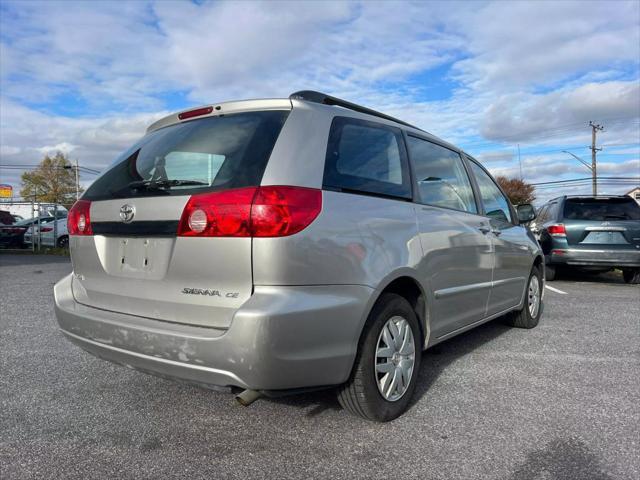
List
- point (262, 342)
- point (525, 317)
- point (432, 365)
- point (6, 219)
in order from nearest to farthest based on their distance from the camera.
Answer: point (262, 342) → point (432, 365) → point (525, 317) → point (6, 219)

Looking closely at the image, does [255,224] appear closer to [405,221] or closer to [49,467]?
Answer: [405,221]

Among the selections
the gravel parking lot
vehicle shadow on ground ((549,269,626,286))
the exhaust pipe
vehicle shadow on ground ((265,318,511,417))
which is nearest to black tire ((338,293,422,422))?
the gravel parking lot

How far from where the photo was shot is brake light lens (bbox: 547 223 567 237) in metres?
8.91

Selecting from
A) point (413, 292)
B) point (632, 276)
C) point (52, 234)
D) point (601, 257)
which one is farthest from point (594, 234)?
point (52, 234)

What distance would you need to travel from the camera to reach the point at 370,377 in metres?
2.73

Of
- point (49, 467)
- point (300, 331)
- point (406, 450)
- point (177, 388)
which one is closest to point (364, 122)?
point (300, 331)

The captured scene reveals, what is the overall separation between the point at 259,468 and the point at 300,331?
0.69 m

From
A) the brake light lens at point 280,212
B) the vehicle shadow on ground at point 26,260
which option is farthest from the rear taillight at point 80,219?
the vehicle shadow on ground at point 26,260

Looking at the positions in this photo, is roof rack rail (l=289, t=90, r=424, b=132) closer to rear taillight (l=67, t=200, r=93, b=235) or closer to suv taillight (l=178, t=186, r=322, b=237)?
suv taillight (l=178, t=186, r=322, b=237)

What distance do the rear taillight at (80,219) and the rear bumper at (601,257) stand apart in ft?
26.4

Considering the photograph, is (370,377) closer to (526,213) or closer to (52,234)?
(526,213)

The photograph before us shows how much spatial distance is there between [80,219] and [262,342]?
4.80 feet

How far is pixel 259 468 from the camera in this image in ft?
7.96

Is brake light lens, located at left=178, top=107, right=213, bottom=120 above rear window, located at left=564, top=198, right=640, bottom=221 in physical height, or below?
above
